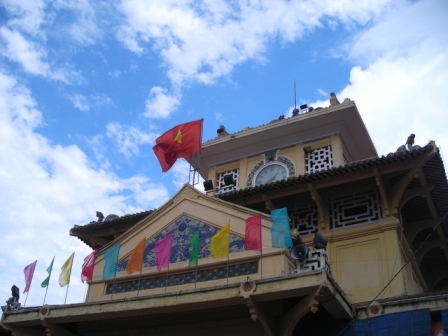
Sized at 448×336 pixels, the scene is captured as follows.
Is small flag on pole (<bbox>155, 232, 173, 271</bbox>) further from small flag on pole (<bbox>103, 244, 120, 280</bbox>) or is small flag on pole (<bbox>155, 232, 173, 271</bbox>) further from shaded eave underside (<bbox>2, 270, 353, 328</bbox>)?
small flag on pole (<bbox>103, 244, 120, 280</bbox>)

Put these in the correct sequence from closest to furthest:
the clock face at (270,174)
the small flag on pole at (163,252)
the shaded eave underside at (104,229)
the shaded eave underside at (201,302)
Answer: the shaded eave underside at (201,302)
the small flag on pole at (163,252)
the shaded eave underside at (104,229)
the clock face at (270,174)

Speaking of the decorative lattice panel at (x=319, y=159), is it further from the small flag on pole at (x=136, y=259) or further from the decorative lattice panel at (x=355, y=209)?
the small flag on pole at (x=136, y=259)

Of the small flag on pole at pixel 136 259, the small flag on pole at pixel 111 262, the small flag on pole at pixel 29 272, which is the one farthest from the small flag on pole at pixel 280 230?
the small flag on pole at pixel 29 272

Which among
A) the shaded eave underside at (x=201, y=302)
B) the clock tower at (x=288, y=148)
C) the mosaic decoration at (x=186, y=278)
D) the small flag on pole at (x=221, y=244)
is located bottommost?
the shaded eave underside at (x=201, y=302)

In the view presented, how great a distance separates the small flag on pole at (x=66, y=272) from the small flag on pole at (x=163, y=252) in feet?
9.78

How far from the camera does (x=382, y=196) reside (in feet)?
50.5

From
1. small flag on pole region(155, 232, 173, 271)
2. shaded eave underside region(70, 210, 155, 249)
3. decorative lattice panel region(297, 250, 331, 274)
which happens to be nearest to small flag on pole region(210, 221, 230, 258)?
small flag on pole region(155, 232, 173, 271)

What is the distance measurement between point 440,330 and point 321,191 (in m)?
5.54

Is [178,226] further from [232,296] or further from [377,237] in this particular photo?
[377,237]

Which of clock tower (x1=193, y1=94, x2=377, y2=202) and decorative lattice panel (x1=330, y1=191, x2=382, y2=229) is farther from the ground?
clock tower (x1=193, y1=94, x2=377, y2=202)

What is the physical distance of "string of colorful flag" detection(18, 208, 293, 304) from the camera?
13.4 meters

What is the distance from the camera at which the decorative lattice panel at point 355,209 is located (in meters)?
15.6

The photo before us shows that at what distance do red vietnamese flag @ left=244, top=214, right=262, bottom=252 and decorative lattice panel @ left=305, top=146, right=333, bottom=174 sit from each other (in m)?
→ 5.62

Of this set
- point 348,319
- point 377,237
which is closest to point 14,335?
point 348,319
